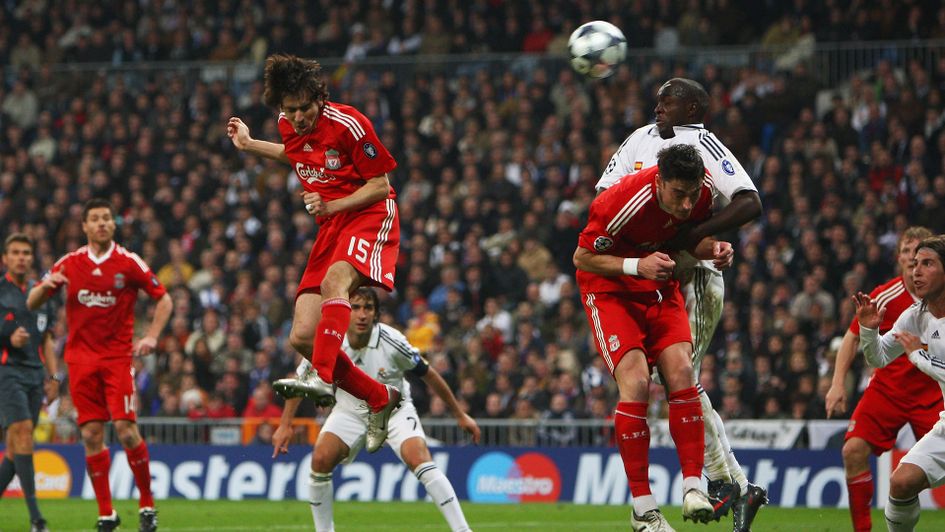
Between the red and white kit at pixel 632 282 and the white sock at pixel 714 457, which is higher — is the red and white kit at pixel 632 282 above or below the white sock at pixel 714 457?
above

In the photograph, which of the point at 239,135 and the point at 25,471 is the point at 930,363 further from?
the point at 25,471

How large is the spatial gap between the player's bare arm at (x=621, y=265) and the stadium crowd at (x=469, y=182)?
8.48m

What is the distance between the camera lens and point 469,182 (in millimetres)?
21547

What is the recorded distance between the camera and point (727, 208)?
28.8ft

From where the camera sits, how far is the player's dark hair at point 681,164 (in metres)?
8.11

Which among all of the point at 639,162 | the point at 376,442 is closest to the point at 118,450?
the point at 376,442

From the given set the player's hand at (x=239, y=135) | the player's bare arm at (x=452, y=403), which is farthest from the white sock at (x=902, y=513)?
the player's hand at (x=239, y=135)

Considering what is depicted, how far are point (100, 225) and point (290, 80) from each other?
3.76 m

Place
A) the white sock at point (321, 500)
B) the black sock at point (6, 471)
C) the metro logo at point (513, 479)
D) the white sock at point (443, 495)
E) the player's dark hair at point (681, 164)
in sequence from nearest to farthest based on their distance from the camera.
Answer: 1. the player's dark hair at point (681, 164)
2. the white sock at point (443, 495)
3. the white sock at point (321, 500)
4. the black sock at point (6, 471)
5. the metro logo at point (513, 479)

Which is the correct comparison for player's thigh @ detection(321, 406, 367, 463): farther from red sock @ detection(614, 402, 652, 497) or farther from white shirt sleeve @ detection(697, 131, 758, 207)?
white shirt sleeve @ detection(697, 131, 758, 207)

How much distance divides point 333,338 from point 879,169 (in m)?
12.3

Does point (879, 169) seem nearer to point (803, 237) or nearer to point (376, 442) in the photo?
point (803, 237)

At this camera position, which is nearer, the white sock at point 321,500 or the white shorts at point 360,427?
the white sock at point 321,500

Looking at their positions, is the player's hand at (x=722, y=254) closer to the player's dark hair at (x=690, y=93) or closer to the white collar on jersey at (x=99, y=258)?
the player's dark hair at (x=690, y=93)
